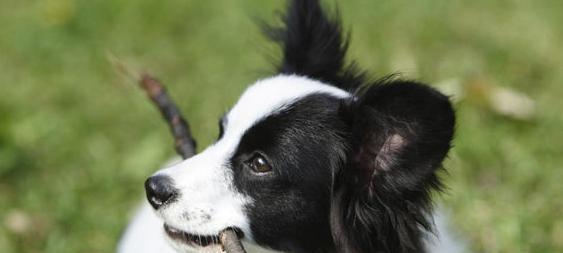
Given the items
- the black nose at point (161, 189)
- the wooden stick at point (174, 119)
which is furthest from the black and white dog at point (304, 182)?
the wooden stick at point (174, 119)

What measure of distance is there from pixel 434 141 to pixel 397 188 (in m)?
0.22

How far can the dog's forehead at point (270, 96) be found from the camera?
3043 mm

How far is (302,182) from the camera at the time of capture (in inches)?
117

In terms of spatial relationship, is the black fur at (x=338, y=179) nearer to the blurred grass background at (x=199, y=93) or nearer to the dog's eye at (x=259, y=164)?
the dog's eye at (x=259, y=164)

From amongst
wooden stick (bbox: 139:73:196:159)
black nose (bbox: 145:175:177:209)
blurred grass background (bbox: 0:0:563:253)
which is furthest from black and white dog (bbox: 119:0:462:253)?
blurred grass background (bbox: 0:0:563:253)

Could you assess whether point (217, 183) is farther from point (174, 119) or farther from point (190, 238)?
point (174, 119)

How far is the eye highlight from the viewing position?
2975 mm

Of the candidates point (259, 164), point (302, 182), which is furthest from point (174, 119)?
point (302, 182)

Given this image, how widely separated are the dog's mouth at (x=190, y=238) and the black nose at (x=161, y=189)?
12 centimetres

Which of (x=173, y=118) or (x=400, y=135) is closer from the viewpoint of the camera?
(x=400, y=135)

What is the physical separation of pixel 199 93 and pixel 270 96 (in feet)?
8.38

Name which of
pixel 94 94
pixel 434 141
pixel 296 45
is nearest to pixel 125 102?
pixel 94 94

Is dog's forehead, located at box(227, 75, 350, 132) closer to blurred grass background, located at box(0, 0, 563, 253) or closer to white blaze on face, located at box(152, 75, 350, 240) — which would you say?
white blaze on face, located at box(152, 75, 350, 240)

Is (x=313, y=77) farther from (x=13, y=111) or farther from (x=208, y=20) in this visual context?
(x=208, y=20)
